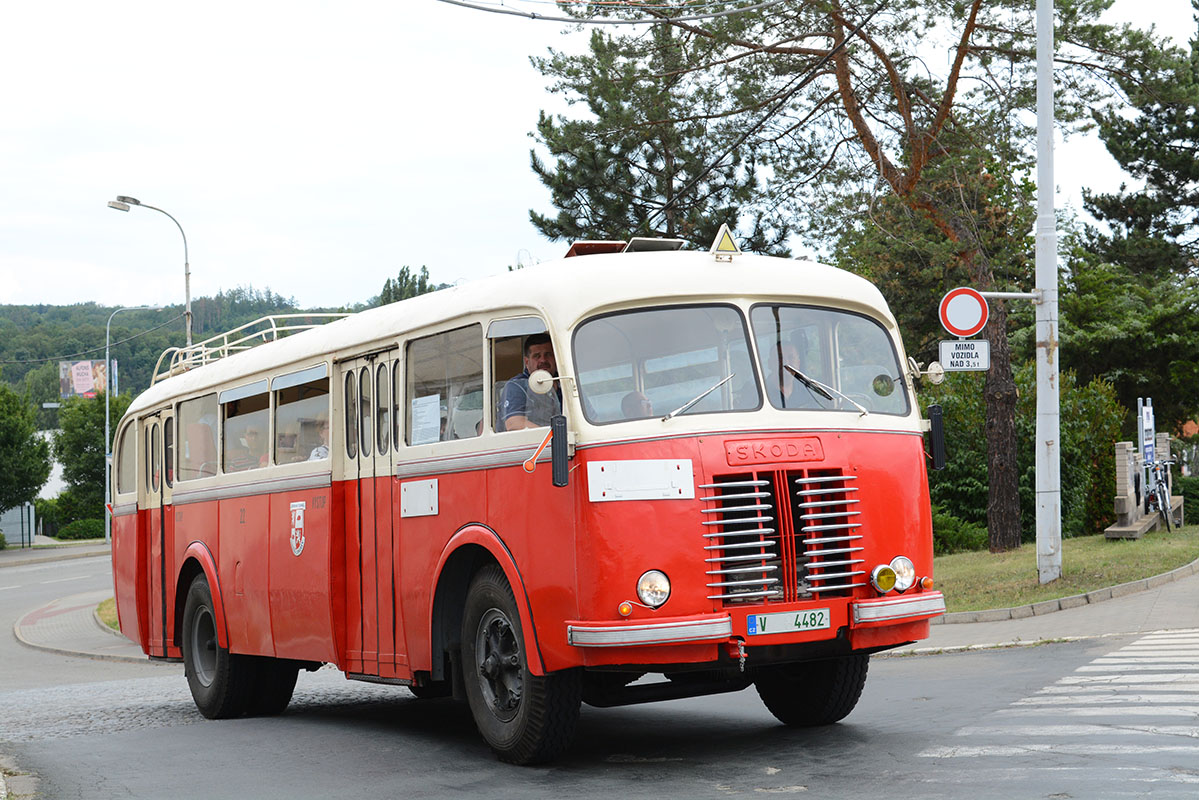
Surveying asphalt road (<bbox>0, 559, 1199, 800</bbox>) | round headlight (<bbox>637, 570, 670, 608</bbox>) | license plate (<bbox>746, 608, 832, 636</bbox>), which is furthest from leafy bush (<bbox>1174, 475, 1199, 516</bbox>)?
round headlight (<bbox>637, 570, 670, 608</bbox>)

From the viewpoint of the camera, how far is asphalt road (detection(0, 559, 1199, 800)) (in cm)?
758

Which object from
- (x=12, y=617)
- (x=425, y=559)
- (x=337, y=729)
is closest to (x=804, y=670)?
(x=425, y=559)

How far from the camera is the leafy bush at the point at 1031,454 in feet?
88.9

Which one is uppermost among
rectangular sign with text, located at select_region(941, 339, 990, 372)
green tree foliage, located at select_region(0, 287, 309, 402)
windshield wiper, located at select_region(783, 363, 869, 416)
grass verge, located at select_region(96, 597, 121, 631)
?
green tree foliage, located at select_region(0, 287, 309, 402)

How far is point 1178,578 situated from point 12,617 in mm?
25432

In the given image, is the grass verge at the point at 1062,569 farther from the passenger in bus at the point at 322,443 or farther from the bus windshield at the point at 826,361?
the passenger in bus at the point at 322,443

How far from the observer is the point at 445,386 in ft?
31.0

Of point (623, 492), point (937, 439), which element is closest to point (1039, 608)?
point (937, 439)

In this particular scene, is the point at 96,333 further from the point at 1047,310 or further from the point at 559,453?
the point at 559,453

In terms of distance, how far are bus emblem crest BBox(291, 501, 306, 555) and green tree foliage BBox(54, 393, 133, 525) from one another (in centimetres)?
6067

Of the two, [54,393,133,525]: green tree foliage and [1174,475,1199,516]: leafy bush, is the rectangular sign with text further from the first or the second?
[54,393,133,525]: green tree foliage

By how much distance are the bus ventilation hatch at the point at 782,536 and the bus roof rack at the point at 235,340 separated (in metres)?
5.08

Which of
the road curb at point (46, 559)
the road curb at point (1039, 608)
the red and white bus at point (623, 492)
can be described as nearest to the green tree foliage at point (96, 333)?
the road curb at point (46, 559)

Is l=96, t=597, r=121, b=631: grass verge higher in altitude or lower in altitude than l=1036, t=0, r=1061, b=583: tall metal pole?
lower
